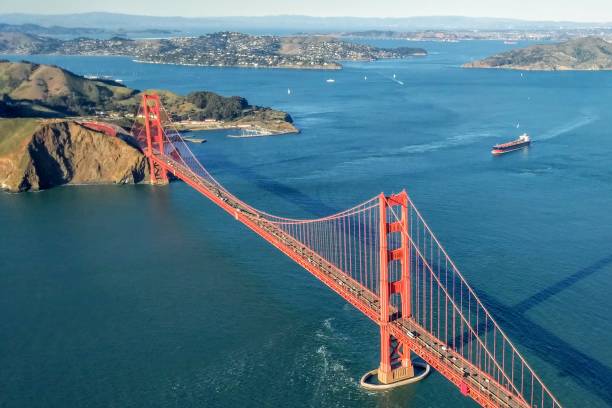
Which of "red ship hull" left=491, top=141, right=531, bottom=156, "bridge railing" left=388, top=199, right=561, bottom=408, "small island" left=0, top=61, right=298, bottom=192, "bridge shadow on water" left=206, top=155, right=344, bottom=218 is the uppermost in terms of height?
"small island" left=0, top=61, right=298, bottom=192

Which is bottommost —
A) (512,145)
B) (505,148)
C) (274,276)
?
(274,276)

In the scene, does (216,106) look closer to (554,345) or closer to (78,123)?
(78,123)

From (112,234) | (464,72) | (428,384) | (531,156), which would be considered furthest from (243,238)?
(464,72)

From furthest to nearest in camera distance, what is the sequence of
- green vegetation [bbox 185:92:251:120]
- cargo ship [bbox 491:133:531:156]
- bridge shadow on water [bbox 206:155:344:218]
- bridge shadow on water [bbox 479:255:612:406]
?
green vegetation [bbox 185:92:251:120]
cargo ship [bbox 491:133:531:156]
bridge shadow on water [bbox 206:155:344:218]
bridge shadow on water [bbox 479:255:612:406]

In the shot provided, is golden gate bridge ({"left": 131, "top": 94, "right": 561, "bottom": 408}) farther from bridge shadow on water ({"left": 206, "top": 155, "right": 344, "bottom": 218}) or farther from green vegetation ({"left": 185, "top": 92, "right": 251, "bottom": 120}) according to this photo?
green vegetation ({"left": 185, "top": 92, "right": 251, "bottom": 120})

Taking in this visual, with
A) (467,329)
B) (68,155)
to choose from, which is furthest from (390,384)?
(68,155)

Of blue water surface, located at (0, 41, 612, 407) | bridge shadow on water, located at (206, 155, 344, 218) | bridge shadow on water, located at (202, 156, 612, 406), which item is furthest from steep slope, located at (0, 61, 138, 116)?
bridge shadow on water, located at (202, 156, 612, 406)

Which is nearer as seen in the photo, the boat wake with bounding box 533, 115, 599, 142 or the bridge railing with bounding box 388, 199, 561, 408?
the bridge railing with bounding box 388, 199, 561, 408

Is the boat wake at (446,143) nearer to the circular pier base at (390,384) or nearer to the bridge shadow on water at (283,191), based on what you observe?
the bridge shadow on water at (283,191)
